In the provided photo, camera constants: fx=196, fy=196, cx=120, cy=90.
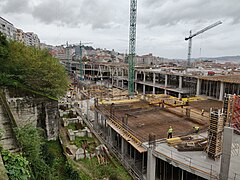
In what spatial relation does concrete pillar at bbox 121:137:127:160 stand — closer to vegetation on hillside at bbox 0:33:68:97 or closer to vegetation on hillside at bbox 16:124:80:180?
vegetation on hillside at bbox 16:124:80:180

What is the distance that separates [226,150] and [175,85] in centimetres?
3230

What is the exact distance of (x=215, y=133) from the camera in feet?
38.1

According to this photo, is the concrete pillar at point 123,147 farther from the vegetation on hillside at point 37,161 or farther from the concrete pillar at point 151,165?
the vegetation on hillside at point 37,161

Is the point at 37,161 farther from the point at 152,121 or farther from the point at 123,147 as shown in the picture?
the point at 152,121

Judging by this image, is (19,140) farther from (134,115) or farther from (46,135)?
(134,115)

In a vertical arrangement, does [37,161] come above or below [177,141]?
below

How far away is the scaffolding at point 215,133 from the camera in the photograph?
11508 millimetres

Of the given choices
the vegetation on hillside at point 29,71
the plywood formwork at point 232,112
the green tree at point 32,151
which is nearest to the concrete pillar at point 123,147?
the green tree at point 32,151

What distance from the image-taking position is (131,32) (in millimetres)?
44406

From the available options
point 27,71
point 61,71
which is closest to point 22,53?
point 27,71

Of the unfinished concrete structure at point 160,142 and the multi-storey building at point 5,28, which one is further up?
the multi-storey building at point 5,28

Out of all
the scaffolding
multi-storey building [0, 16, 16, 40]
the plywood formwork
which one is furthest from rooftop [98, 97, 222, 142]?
multi-storey building [0, 16, 16, 40]

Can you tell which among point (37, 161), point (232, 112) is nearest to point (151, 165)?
point (232, 112)

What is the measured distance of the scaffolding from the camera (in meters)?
11.5
